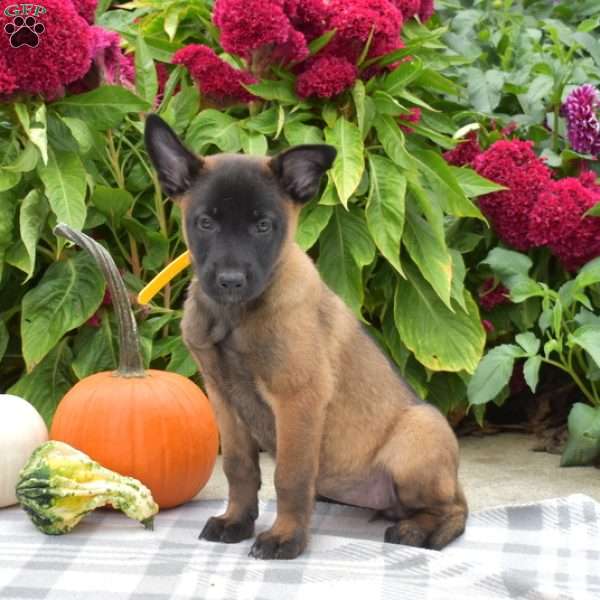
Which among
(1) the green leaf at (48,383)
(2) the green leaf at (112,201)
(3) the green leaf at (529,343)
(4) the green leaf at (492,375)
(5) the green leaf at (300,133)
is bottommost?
(1) the green leaf at (48,383)

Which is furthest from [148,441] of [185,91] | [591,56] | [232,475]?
[591,56]

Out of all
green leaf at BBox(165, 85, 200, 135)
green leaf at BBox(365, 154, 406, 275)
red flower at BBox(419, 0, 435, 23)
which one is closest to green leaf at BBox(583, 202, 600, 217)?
green leaf at BBox(365, 154, 406, 275)

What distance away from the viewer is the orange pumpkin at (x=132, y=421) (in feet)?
12.5

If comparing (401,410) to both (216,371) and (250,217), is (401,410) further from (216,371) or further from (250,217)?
(250,217)

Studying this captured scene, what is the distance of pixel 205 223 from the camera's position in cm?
316

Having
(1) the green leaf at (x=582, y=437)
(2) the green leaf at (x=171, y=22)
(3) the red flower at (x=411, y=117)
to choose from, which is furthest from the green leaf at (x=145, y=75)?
(1) the green leaf at (x=582, y=437)

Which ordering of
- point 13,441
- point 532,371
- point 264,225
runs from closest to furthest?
point 264,225 < point 13,441 < point 532,371

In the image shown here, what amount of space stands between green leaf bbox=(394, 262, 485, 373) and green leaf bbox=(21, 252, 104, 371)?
1.26 metres

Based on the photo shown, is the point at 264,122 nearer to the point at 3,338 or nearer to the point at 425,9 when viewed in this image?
the point at 425,9

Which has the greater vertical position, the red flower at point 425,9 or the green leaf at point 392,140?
the red flower at point 425,9

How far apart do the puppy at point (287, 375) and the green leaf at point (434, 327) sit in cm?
103

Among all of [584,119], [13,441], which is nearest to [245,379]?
[13,441]

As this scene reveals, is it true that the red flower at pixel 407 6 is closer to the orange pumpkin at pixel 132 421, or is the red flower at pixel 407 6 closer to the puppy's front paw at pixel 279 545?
the orange pumpkin at pixel 132 421

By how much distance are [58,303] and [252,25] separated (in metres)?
1.35
